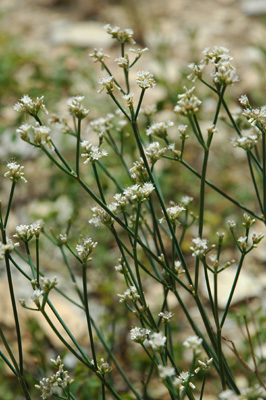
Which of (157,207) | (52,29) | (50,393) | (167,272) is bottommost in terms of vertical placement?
(50,393)

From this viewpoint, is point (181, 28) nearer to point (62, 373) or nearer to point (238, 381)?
point (238, 381)

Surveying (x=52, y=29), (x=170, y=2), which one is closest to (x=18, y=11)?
(x=52, y=29)

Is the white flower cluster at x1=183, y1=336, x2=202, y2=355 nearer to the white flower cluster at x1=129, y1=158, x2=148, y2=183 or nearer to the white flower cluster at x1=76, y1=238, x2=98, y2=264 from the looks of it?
the white flower cluster at x1=76, y1=238, x2=98, y2=264

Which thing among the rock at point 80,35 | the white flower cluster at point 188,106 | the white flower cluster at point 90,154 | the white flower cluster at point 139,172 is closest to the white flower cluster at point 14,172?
the white flower cluster at point 90,154

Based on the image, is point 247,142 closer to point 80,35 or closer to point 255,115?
point 255,115

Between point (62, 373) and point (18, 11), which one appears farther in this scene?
point (18, 11)

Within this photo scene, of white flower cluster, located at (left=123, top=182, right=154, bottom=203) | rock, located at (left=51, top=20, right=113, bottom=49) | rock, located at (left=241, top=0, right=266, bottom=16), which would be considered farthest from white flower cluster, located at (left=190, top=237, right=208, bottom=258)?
rock, located at (left=241, top=0, right=266, bottom=16)

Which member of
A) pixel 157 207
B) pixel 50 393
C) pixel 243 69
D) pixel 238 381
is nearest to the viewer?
pixel 50 393
